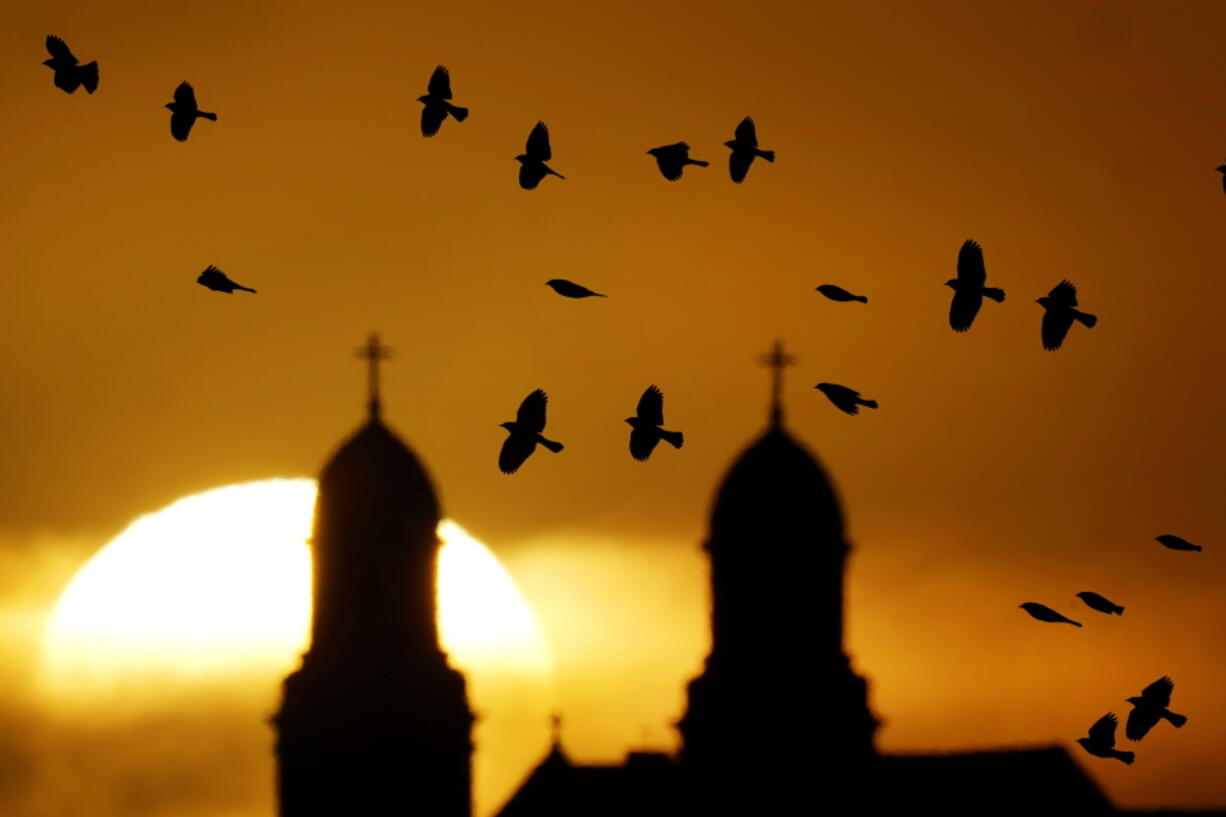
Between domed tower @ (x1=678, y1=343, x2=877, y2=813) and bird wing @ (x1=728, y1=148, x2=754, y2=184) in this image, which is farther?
domed tower @ (x1=678, y1=343, x2=877, y2=813)


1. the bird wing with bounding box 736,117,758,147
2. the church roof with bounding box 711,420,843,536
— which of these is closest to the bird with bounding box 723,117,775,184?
the bird wing with bounding box 736,117,758,147

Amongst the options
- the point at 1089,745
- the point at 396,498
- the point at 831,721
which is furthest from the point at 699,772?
the point at 1089,745

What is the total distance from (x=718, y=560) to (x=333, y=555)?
581 centimetres

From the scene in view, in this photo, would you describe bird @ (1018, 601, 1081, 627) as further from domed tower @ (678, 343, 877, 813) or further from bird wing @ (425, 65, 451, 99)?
domed tower @ (678, 343, 877, 813)

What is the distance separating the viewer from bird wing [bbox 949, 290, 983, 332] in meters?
29.6

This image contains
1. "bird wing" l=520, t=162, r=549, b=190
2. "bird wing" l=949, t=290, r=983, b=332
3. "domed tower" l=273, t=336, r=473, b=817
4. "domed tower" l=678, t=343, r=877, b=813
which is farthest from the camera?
"domed tower" l=273, t=336, r=473, b=817

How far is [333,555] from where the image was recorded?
56125mm

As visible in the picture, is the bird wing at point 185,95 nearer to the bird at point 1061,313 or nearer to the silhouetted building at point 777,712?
the bird at point 1061,313

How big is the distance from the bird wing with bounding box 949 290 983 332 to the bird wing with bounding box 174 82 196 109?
265 inches

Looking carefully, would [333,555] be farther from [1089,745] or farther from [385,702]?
[1089,745]

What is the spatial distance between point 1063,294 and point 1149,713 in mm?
3762

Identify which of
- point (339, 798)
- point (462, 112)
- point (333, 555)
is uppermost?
point (462, 112)

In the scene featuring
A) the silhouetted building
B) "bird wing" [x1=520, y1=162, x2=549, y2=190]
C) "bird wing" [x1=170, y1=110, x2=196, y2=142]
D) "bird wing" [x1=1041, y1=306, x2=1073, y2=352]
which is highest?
"bird wing" [x1=170, y1=110, x2=196, y2=142]

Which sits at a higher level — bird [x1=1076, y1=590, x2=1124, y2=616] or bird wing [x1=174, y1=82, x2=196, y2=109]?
bird wing [x1=174, y1=82, x2=196, y2=109]
